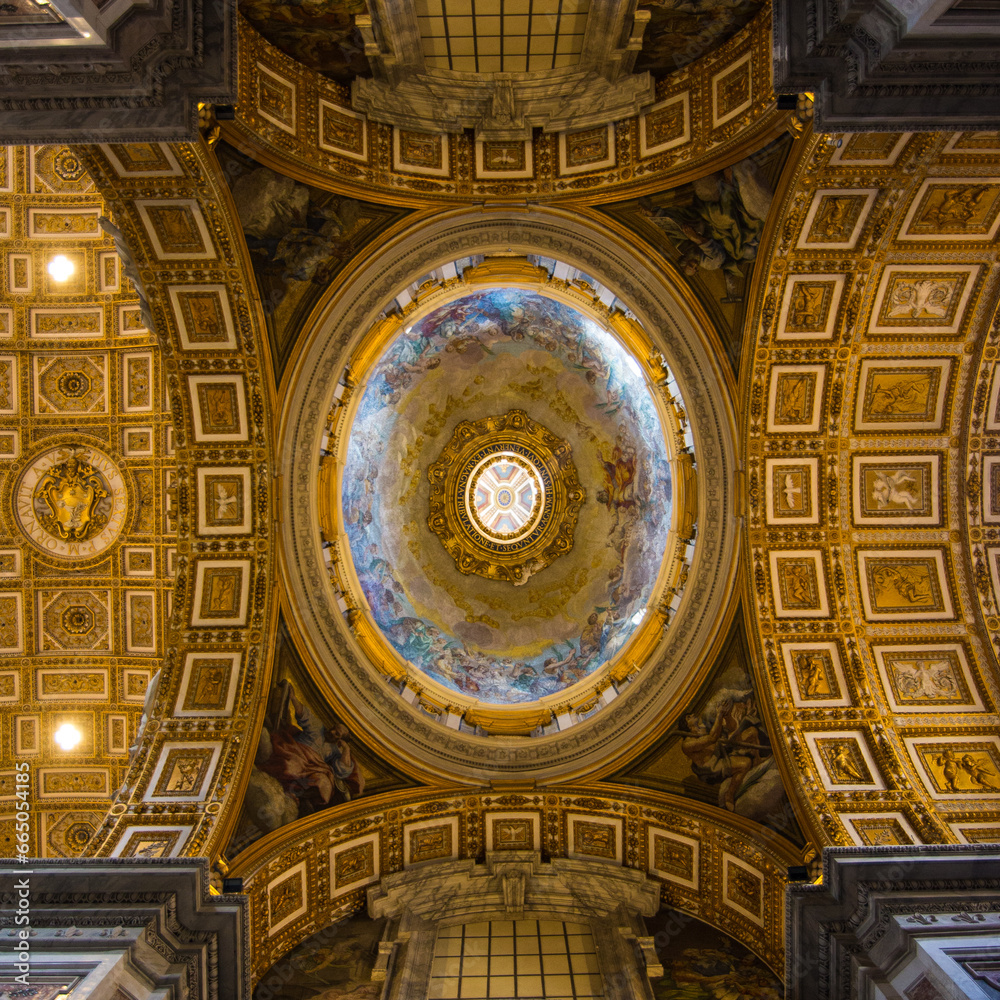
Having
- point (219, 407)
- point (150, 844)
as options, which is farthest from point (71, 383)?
point (150, 844)

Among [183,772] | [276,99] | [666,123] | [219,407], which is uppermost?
[666,123]

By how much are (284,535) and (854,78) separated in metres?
12.2

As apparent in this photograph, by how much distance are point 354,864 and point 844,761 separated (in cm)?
958

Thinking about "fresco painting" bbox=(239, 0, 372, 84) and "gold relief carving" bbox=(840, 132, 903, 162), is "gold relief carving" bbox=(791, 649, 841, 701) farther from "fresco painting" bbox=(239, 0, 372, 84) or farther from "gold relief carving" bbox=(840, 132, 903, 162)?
"fresco painting" bbox=(239, 0, 372, 84)

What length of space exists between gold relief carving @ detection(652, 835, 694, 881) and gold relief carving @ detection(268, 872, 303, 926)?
694cm

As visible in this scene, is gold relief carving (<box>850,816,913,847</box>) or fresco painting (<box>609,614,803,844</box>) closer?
gold relief carving (<box>850,816,913,847</box>)

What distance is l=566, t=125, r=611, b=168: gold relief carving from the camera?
14320 mm

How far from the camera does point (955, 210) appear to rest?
13.4 m

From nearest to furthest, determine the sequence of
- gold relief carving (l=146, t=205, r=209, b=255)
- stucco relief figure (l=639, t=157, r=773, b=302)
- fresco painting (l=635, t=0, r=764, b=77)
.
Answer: fresco painting (l=635, t=0, r=764, b=77) < gold relief carving (l=146, t=205, r=209, b=255) < stucco relief figure (l=639, t=157, r=773, b=302)

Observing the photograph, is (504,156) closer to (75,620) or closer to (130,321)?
(130,321)

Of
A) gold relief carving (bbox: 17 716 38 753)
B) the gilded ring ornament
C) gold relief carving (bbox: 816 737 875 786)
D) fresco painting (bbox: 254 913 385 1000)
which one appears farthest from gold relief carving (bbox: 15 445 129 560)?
gold relief carving (bbox: 816 737 875 786)

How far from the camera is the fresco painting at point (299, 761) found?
14047 mm

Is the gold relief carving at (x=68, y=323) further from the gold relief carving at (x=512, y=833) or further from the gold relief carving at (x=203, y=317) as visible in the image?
the gold relief carving at (x=512, y=833)

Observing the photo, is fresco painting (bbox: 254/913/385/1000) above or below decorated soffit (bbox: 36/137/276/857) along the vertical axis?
below
